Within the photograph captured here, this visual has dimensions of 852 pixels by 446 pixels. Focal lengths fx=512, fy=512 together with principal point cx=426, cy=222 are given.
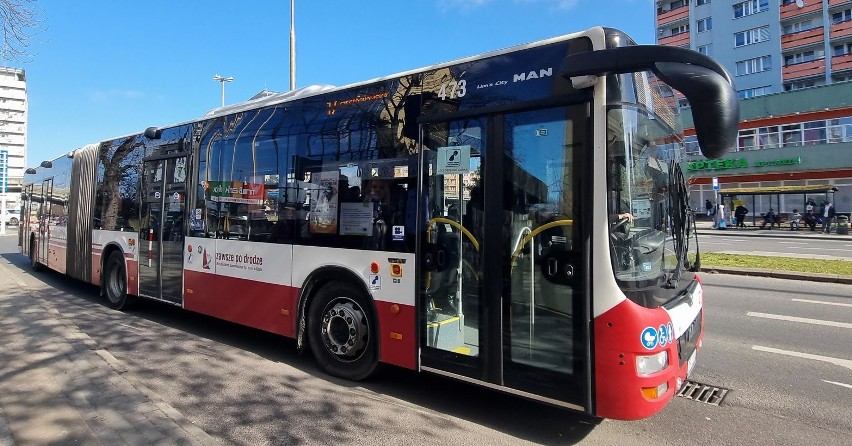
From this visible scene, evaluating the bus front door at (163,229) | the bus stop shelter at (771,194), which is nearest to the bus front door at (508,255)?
the bus front door at (163,229)

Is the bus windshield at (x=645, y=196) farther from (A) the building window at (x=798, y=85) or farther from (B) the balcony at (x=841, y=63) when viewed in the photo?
(A) the building window at (x=798, y=85)

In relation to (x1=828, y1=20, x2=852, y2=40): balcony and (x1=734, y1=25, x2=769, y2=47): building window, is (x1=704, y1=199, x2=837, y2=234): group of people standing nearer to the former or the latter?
(x1=828, y1=20, x2=852, y2=40): balcony

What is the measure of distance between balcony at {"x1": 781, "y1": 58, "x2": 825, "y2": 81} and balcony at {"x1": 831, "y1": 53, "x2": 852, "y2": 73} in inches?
29.0

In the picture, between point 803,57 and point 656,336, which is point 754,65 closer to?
point 803,57

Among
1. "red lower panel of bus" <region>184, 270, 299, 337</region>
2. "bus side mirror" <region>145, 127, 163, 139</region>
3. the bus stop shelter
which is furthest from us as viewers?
the bus stop shelter

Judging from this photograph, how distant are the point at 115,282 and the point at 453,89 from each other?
25.4 feet

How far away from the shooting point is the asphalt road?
155 inches

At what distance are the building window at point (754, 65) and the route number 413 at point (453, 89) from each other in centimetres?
5444

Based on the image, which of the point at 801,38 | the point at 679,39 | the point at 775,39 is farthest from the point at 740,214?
the point at 679,39

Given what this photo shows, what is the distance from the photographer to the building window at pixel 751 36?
47188 mm

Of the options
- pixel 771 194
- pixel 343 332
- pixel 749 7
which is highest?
pixel 749 7

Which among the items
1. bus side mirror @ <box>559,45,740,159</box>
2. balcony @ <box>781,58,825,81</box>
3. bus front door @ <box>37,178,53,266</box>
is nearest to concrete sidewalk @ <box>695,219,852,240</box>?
balcony @ <box>781,58,825,81</box>

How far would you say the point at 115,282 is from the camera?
29.8 feet

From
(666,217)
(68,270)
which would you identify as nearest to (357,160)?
(666,217)
